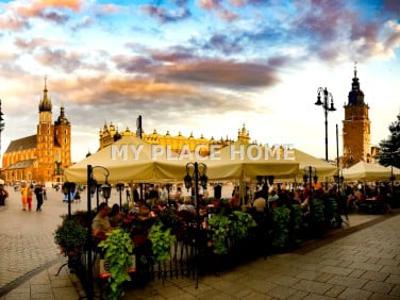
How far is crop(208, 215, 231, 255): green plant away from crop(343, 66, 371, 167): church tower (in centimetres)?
12061

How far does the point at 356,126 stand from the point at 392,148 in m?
90.4

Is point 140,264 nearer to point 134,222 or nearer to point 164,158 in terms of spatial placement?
A: point 134,222

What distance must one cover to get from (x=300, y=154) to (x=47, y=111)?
174 meters

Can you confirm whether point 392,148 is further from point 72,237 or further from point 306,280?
point 72,237

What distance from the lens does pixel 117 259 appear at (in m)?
6.41

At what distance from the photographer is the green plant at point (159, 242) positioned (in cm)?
722

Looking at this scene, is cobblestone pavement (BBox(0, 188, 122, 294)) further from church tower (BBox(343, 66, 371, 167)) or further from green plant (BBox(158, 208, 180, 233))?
church tower (BBox(343, 66, 371, 167))

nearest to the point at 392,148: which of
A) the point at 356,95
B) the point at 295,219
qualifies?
the point at 295,219

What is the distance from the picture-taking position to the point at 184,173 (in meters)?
8.34

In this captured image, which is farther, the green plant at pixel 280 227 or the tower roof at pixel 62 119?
the tower roof at pixel 62 119

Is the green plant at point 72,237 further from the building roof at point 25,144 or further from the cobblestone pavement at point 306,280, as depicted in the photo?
the building roof at point 25,144

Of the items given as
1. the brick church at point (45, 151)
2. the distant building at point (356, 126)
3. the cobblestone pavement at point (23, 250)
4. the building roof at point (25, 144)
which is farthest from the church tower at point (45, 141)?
the cobblestone pavement at point (23, 250)

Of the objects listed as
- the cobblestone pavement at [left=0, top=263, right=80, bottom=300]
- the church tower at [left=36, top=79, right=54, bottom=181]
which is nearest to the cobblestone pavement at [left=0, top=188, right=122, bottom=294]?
the cobblestone pavement at [left=0, top=263, right=80, bottom=300]

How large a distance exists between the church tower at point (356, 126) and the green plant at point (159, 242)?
4804 inches
